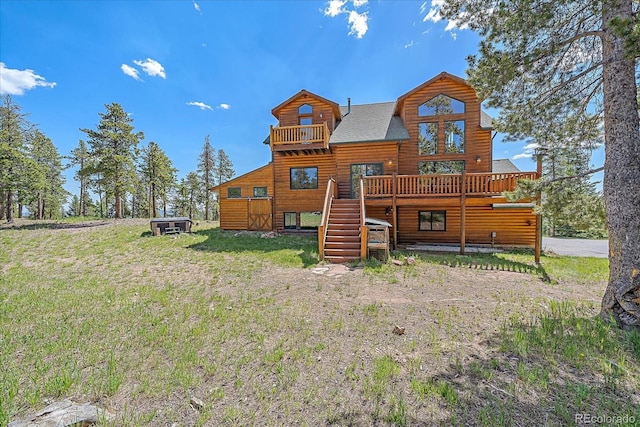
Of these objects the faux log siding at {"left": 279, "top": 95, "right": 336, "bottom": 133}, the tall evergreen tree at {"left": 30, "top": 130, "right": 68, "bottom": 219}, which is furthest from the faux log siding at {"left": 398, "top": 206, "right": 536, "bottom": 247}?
the tall evergreen tree at {"left": 30, "top": 130, "right": 68, "bottom": 219}

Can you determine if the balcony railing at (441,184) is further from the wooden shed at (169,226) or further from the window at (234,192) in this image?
the wooden shed at (169,226)

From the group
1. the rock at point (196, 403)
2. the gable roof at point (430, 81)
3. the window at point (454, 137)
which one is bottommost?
the rock at point (196, 403)

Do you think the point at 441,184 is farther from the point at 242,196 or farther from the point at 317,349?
the point at 242,196

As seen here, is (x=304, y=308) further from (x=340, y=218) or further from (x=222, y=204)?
(x=222, y=204)

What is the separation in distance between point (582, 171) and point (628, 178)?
1.45m

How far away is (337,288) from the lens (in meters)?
6.17

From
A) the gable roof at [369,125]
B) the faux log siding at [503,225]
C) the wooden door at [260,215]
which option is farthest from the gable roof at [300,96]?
the faux log siding at [503,225]

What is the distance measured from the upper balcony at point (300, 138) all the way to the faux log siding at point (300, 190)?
3.80 ft

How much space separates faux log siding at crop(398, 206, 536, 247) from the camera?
12.6 metres

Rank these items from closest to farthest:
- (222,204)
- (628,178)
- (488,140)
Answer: (628,178), (488,140), (222,204)

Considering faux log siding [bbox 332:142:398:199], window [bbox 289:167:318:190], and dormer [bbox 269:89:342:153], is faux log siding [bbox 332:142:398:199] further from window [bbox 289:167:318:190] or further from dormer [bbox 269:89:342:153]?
window [bbox 289:167:318:190]

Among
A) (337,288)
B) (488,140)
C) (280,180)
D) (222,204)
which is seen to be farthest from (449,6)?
(222,204)

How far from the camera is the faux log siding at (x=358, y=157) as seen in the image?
1292 centimetres

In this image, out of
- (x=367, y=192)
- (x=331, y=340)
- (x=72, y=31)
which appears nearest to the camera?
(x=331, y=340)
